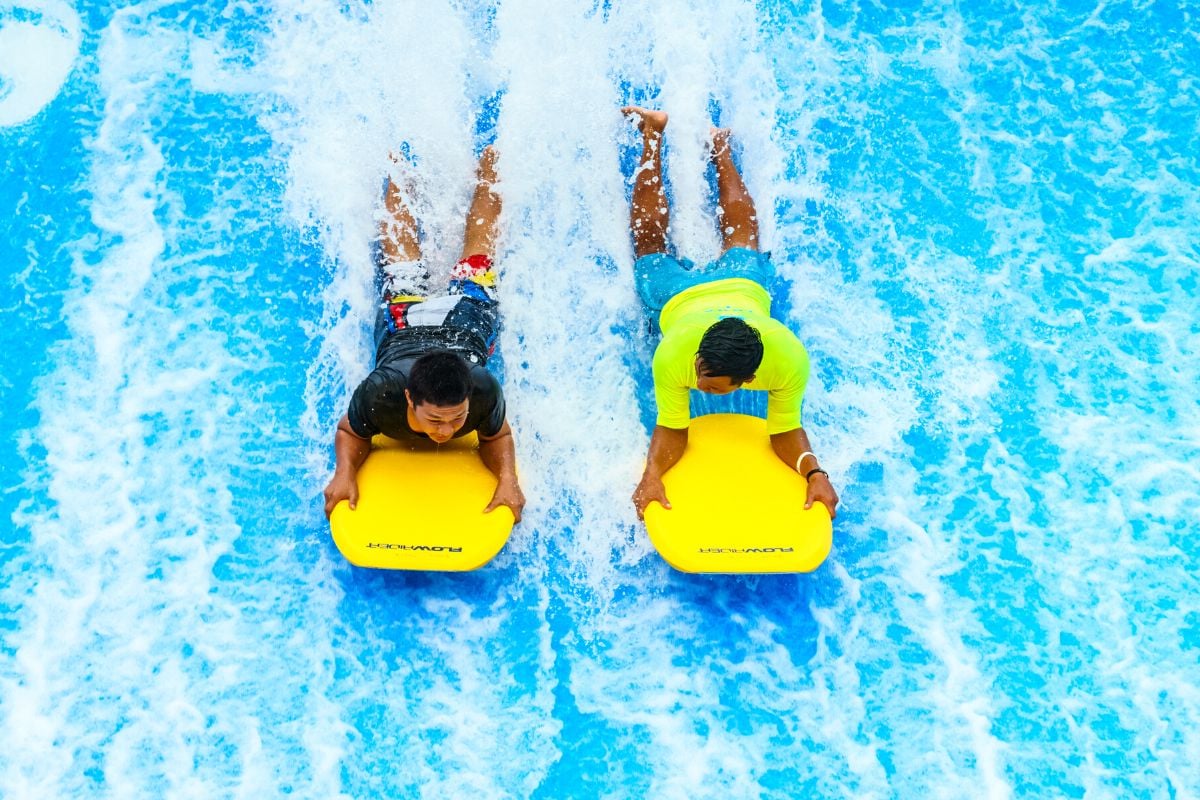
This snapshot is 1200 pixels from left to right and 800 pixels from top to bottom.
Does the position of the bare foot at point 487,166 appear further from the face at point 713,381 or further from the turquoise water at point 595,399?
the face at point 713,381

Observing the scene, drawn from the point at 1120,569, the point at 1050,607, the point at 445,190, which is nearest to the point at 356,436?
the point at 445,190

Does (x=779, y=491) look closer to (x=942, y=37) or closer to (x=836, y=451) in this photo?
(x=836, y=451)

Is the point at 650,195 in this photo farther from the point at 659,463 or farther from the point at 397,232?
the point at 659,463

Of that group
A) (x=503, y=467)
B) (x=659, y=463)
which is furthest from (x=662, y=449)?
(x=503, y=467)

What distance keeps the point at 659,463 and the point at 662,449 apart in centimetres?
6

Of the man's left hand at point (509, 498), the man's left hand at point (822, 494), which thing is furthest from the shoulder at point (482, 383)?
the man's left hand at point (822, 494)

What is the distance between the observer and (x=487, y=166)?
15.8 feet

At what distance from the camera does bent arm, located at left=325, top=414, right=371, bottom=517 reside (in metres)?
3.90

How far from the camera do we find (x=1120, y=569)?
427cm

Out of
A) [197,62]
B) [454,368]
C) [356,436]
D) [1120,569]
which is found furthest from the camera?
[197,62]

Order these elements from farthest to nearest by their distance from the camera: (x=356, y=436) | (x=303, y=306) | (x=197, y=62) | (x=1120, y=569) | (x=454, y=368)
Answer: (x=197, y=62)
(x=303, y=306)
(x=1120, y=569)
(x=356, y=436)
(x=454, y=368)

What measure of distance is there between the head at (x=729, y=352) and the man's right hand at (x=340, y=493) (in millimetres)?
1579

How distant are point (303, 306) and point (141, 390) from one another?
881mm

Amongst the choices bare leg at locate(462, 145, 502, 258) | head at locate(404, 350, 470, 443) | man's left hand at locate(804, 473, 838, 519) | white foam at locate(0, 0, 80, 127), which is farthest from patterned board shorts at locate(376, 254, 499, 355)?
white foam at locate(0, 0, 80, 127)
